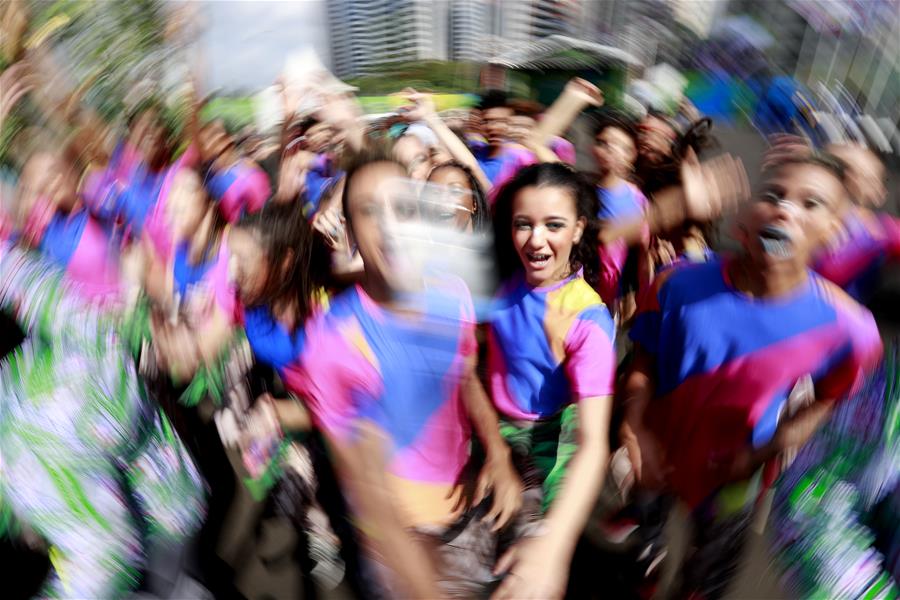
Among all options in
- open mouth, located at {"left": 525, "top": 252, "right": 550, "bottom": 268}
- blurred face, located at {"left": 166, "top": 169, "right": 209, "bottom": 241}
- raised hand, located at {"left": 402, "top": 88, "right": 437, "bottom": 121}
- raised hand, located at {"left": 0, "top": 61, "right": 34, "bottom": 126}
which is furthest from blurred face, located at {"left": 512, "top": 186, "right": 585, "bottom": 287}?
raised hand, located at {"left": 0, "top": 61, "right": 34, "bottom": 126}

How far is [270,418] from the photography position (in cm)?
A: 116

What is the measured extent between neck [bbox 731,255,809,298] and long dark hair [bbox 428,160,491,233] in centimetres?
39

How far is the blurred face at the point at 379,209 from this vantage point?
0.85 m

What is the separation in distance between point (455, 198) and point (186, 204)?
505 millimetres

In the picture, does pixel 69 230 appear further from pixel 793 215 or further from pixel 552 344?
pixel 793 215

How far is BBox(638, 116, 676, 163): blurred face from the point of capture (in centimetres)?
92

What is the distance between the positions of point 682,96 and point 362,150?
0.50 m

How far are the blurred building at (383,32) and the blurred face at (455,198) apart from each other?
0.60ft

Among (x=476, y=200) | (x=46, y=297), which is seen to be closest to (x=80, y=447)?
(x=46, y=297)

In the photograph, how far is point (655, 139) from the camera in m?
0.93

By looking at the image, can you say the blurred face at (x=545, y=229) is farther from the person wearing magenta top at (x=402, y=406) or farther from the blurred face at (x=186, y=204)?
the blurred face at (x=186, y=204)

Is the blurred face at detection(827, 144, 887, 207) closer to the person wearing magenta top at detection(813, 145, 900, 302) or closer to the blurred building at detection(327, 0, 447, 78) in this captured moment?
the person wearing magenta top at detection(813, 145, 900, 302)

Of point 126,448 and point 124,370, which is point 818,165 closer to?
point 124,370

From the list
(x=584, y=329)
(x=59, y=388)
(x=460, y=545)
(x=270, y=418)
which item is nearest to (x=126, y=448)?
(x=59, y=388)
